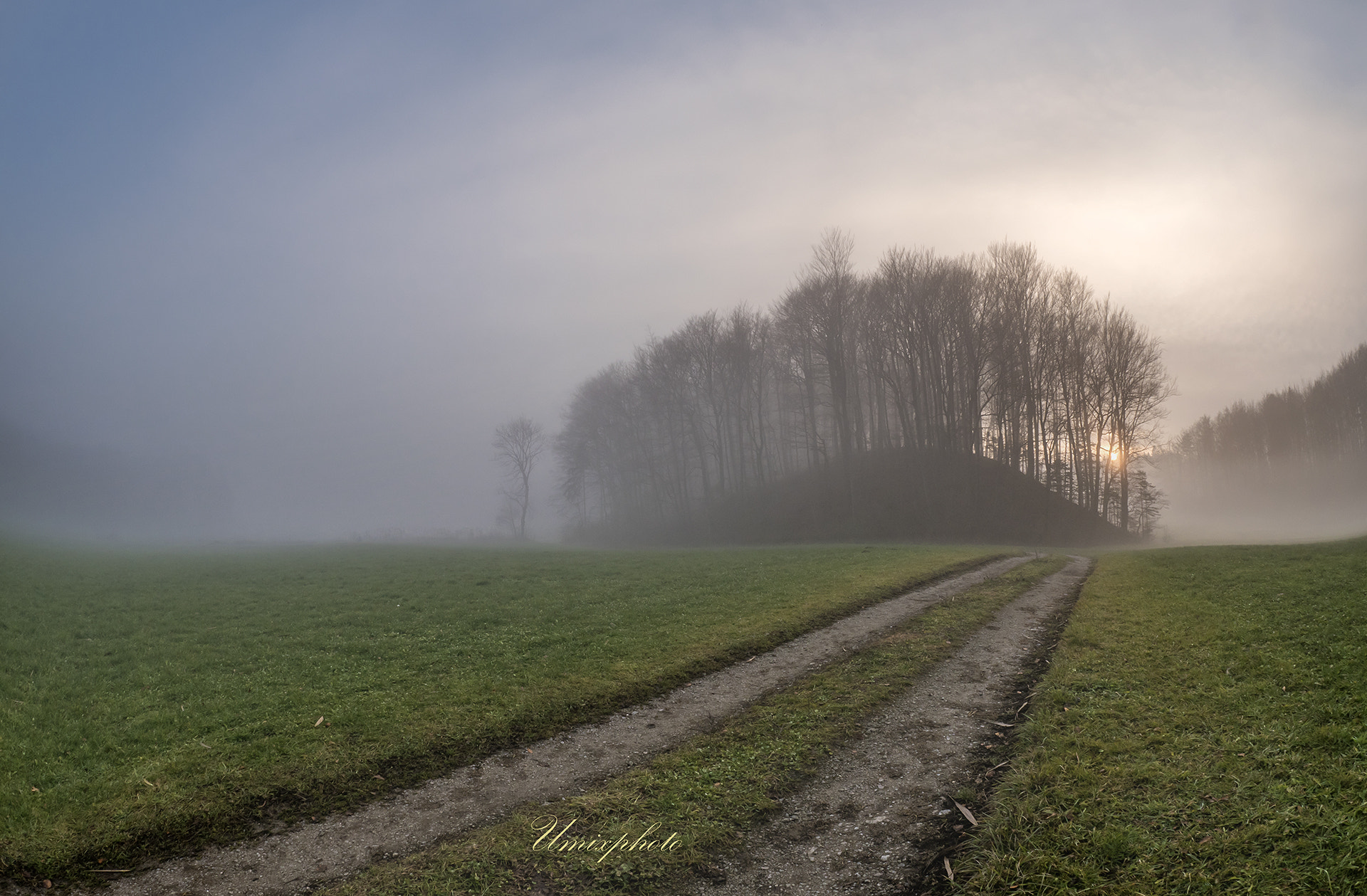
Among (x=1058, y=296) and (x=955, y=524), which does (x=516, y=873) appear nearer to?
(x=955, y=524)

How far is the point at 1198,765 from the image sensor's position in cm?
741

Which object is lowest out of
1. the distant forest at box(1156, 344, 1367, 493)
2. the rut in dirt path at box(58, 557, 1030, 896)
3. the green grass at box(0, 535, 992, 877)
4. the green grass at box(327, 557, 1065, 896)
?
the rut in dirt path at box(58, 557, 1030, 896)

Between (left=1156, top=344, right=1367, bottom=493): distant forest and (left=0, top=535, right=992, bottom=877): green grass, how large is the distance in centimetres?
9658

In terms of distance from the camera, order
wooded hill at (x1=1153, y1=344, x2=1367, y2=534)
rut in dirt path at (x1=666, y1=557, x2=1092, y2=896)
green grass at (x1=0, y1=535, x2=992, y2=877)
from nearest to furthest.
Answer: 1. rut in dirt path at (x1=666, y1=557, x2=1092, y2=896)
2. green grass at (x1=0, y1=535, x2=992, y2=877)
3. wooded hill at (x1=1153, y1=344, x2=1367, y2=534)

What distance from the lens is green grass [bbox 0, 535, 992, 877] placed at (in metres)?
8.27

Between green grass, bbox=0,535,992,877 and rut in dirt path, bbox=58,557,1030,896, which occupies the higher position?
green grass, bbox=0,535,992,877

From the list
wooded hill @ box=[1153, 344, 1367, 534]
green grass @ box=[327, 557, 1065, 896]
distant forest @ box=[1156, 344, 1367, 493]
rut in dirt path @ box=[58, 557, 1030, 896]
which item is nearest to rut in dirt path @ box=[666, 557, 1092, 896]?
green grass @ box=[327, 557, 1065, 896]

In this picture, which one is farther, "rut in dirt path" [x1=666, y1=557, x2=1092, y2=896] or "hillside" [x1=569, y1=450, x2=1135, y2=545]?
"hillside" [x1=569, y1=450, x2=1135, y2=545]

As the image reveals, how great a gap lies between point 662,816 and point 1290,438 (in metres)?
132

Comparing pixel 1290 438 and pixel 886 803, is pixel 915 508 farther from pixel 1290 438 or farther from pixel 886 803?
pixel 1290 438

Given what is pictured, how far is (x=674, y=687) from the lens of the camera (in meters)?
12.5

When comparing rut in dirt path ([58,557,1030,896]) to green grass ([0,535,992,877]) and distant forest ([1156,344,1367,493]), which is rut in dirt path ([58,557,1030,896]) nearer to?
green grass ([0,535,992,877])

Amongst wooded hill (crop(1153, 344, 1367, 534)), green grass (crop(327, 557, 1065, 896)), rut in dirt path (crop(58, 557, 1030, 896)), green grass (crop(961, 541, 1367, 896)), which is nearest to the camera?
green grass (crop(961, 541, 1367, 896))

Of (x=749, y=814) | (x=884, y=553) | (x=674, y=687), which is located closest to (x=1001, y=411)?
(x=884, y=553)
